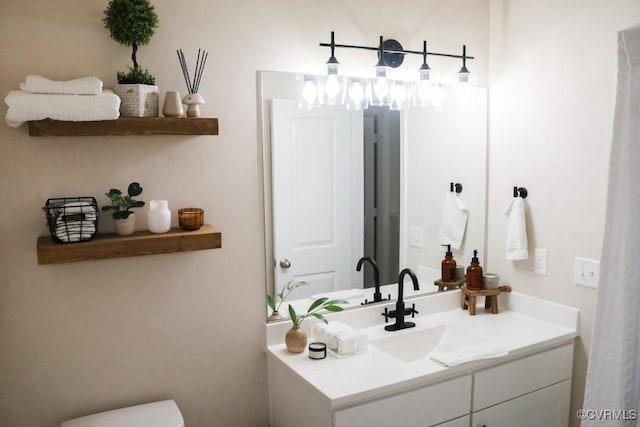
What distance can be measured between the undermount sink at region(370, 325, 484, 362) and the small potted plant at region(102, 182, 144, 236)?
104cm

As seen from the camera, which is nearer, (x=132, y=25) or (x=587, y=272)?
(x=132, y=25)

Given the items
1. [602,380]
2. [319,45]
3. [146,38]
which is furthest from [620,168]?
[146,38]

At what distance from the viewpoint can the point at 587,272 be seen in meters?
2.25

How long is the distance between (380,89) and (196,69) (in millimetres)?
772

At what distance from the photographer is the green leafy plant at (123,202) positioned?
176 centimetres

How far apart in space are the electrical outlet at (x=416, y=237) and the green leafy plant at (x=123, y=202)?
1233mm

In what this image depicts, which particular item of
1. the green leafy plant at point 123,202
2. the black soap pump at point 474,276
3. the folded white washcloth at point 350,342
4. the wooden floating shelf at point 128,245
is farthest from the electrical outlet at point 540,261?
the green leafy plant at point 123,202

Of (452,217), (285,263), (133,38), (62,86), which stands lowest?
(285,263)

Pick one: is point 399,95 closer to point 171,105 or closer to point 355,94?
point 355,94

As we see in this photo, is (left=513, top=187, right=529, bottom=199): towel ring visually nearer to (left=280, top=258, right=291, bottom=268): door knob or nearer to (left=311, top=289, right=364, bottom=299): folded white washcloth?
(left=311, top=289, right=364, bottom=299): folded white washcloth

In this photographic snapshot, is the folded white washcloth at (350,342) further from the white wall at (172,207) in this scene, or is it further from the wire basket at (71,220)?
the wire basket at (71,220)

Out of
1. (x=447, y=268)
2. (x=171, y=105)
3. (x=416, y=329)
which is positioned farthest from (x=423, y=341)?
(x=171, y=105)

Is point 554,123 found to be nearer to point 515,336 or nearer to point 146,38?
point 515,336

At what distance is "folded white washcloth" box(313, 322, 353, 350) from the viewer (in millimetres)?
2050
